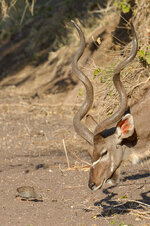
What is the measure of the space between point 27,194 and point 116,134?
168 centimetres

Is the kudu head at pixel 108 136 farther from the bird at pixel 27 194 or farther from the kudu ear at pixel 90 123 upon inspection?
the bird at pixel 27 194

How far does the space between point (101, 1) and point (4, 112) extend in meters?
5.92

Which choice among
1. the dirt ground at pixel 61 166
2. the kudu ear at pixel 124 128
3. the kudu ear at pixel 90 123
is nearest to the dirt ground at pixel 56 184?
the dirt ground at pixel 61 166

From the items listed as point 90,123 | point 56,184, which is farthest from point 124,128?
point 56,184

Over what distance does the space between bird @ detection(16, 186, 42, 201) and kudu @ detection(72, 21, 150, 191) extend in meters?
1.25

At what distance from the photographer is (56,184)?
7.51 m

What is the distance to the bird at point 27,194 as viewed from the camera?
673cm

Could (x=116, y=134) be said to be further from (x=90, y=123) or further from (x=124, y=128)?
(x=90, y=123)

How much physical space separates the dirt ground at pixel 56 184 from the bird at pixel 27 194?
91 mm

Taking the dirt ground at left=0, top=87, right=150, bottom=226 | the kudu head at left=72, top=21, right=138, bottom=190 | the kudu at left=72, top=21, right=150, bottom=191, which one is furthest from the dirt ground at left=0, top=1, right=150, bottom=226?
the kudu head at left=72, top=21, right=138, bottom=190

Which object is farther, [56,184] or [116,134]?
[56,184]

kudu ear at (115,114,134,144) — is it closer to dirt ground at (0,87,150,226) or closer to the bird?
dirt ground at (0,87,150,226)

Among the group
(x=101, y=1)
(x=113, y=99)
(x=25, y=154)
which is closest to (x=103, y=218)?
(x=113, y=99)

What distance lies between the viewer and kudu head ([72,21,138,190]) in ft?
19.3
